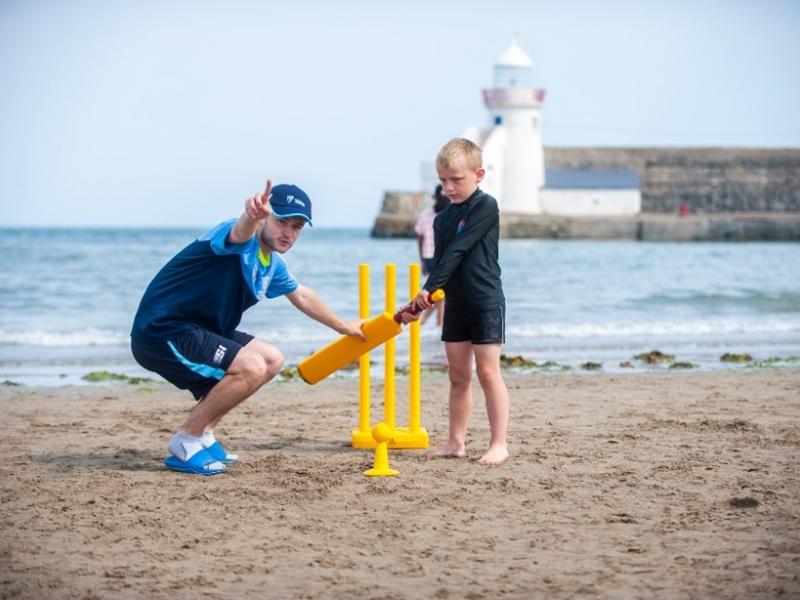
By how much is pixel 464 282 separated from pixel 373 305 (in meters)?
14.3

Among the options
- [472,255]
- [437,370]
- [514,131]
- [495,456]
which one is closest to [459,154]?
[472,255]

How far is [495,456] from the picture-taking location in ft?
20.9

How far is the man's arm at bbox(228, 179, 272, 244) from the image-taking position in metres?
5.52

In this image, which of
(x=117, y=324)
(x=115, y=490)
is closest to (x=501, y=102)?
(x=117, y=324)

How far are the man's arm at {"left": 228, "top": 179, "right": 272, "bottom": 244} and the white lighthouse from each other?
184ft

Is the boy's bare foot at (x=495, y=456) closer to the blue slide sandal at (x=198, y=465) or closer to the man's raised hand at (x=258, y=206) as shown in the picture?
the blue slide sandal at (x=198, y=465)

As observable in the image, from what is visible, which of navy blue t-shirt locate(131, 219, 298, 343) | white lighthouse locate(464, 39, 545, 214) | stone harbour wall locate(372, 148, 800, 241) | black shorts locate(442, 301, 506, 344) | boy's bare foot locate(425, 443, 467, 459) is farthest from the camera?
stone harbour wall locate(372, 148, 800, 241)

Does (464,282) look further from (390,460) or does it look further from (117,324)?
(117,324)

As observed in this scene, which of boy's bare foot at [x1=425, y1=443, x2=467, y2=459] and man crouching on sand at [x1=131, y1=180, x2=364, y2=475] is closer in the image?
man crouching on sand at [x1=131, y1=180, x2=364, y2=475]

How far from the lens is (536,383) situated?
10.0 m

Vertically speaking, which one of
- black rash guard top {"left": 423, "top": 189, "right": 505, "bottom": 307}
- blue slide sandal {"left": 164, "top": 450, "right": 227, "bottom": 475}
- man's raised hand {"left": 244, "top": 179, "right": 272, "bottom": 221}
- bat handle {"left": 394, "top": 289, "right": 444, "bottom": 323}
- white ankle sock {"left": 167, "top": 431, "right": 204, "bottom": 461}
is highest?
man's raised hand {"left": 244, "top": 179, "right": 272, "bottom": 221}

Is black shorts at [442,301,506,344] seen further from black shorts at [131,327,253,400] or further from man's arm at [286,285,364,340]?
black shorts at [131,327,253,400]

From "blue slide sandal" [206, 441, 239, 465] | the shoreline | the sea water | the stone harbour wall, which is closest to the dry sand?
"blue slide sandal" [206, 441, 239, 465]

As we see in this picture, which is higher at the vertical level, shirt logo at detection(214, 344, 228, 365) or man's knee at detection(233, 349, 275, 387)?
shirt logo at detection(214, 344, 228, 365)
